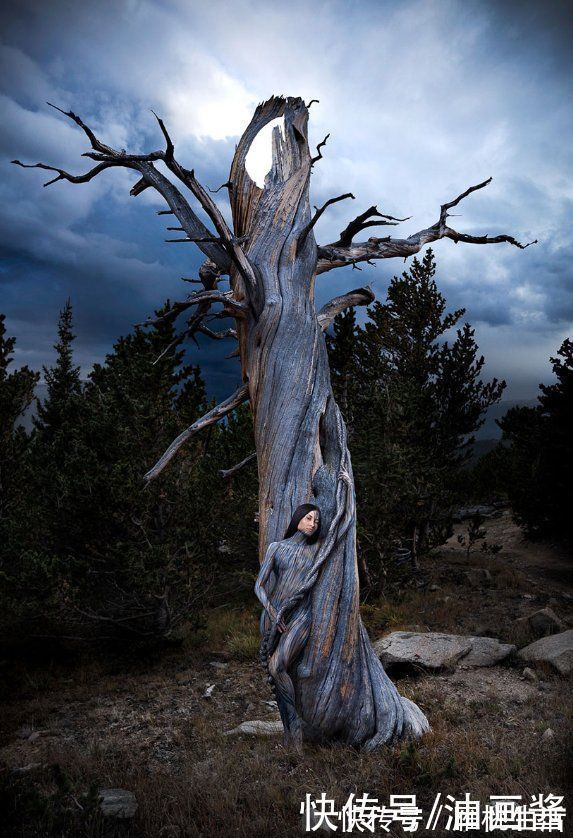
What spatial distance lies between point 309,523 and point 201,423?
145cm

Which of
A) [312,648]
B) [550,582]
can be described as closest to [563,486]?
[550,582]

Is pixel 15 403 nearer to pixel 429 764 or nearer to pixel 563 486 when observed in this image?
pixel 429 764

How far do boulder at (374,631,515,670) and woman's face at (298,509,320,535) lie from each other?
9.88ft

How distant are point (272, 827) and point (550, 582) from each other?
10049 millimetres

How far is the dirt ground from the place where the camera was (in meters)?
3.12

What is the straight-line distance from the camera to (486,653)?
20.6 feet

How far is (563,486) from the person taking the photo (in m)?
10.6

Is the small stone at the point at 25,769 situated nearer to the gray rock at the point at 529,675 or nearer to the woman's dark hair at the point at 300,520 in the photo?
the woman's dark hair at the point at 300,520

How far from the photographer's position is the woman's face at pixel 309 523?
161 inches

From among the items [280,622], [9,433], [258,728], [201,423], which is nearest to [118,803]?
[280,622]

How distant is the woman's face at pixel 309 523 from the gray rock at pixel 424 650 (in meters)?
2.99

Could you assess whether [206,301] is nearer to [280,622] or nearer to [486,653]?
[280,622]

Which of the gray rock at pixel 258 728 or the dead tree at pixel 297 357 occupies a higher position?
the dead tree at pixel 297 357

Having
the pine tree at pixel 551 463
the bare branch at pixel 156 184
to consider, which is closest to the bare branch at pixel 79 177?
the bare branch at pixel 156 184
